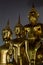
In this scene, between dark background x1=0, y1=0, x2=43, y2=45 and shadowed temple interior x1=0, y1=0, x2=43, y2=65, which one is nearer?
shadowed temple interior x1=0, y1=0, x2=43, y2=65

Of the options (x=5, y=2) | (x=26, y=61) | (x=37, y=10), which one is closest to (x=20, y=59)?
(x=26, y=61)

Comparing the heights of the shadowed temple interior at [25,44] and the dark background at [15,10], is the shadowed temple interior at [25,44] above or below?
below

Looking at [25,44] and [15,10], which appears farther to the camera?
[15,10]

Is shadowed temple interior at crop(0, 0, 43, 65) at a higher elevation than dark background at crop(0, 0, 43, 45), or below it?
below

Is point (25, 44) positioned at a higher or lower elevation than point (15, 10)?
lower

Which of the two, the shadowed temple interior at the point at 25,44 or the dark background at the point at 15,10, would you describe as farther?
the dark background at the point at 15,10

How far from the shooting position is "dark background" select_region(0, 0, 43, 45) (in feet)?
5.09

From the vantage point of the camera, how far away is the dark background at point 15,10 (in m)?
1.55

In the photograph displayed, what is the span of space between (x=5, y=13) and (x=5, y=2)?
0.07 meters

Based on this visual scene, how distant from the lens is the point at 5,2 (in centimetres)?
165

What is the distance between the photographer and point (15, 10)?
1610mm

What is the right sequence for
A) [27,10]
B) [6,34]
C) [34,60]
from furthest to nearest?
[27,10] → [6,34] → [34,60]

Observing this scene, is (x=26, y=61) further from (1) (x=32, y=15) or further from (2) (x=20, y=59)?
(1) (x=32, y=15)

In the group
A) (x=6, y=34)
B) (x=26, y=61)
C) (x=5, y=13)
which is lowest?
(x=26, y=61)
